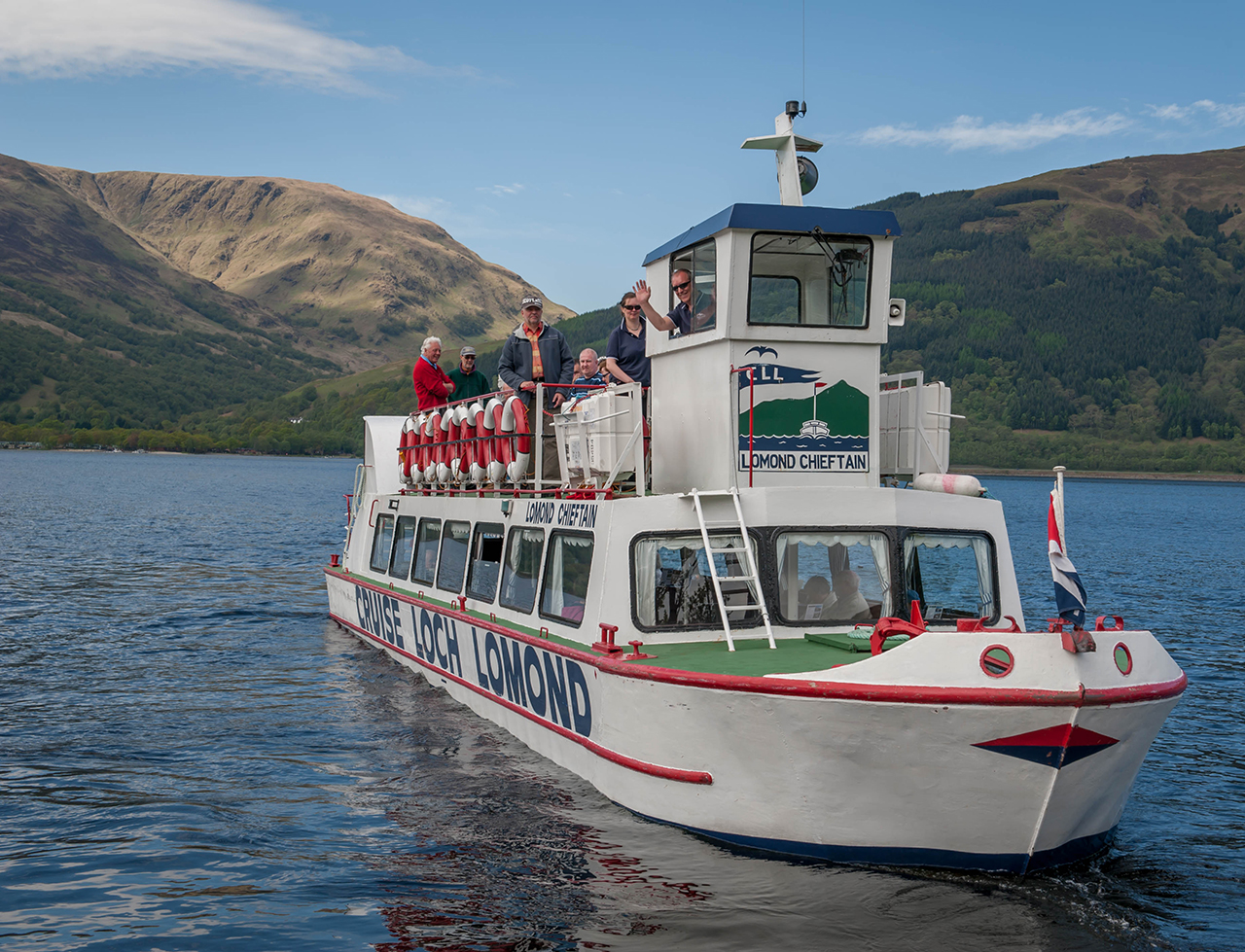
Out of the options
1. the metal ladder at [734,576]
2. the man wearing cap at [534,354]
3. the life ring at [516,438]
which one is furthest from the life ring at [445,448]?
the metal ladder at [734,576]

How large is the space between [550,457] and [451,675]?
3.37 metres

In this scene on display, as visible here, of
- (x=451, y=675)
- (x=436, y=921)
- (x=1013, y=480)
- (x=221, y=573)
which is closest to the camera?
(x=436, y=921)

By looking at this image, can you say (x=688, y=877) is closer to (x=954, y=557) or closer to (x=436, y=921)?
(x=436, y=921)

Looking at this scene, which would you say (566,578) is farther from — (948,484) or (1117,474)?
(1117,474)

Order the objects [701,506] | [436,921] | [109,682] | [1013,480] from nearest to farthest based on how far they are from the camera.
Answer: [436,921]
[701,506]
[109,682]
[1013,480]

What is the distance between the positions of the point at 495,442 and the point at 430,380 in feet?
11.1

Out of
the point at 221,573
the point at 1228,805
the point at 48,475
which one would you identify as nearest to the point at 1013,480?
the point at 48,475

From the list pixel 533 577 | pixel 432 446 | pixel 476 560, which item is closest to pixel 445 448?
pixel 432 446

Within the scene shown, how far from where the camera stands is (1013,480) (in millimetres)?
193250

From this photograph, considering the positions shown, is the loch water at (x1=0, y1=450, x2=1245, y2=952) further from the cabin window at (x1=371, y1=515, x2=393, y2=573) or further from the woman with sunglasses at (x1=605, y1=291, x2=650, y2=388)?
the woman with sunglasses at (x1=605, y1=291, x2=650, y2=388)

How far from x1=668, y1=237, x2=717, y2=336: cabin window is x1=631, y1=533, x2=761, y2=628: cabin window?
2042 millimetres

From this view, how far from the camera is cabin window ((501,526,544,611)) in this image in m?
11.2

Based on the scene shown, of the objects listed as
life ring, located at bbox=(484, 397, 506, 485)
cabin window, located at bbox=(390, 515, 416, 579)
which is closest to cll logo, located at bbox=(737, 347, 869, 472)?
life ring, located at bbox=(484, 397, 506, 485)

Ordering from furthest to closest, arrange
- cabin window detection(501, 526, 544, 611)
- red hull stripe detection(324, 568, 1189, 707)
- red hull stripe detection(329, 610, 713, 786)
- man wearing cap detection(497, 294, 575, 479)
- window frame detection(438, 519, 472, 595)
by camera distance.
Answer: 1. window frame detection(438, 519, 472, 595)
2. man wearing cap detection(497, 294, 575, 479)
3. cabin window detection(501, 526, 544, 611)
4. red hull stripe detection(329, 610, 713, 786)
5. red hull stripe detection(324, 568, 1189, 707)
